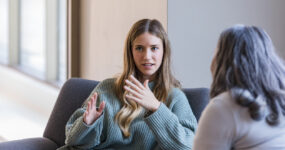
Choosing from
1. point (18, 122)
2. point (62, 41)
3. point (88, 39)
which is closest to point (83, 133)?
point (88, 39)

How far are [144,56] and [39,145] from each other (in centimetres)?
66

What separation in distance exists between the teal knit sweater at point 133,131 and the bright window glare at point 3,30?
440 cm

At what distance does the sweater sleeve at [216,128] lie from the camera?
1.40 m

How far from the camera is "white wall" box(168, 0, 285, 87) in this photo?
292 cm

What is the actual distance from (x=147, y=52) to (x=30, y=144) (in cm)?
70

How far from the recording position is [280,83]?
1482 mm

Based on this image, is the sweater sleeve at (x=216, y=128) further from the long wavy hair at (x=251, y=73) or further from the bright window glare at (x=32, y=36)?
the bright window glare at (x=32, y=36)

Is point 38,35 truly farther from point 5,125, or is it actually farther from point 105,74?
point 105,74

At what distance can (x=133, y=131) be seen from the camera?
225 centimetres

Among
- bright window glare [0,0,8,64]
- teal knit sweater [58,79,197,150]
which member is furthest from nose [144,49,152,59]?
bright window glare [0,0,8,64]

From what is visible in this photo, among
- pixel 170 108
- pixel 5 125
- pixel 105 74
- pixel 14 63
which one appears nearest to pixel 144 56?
pixel 170 108

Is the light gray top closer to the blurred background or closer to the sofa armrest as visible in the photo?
the sofa armrest

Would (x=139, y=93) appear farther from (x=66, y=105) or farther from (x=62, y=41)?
(x=62, y=41)

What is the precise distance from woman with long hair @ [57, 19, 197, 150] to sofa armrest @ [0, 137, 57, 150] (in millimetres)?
227
